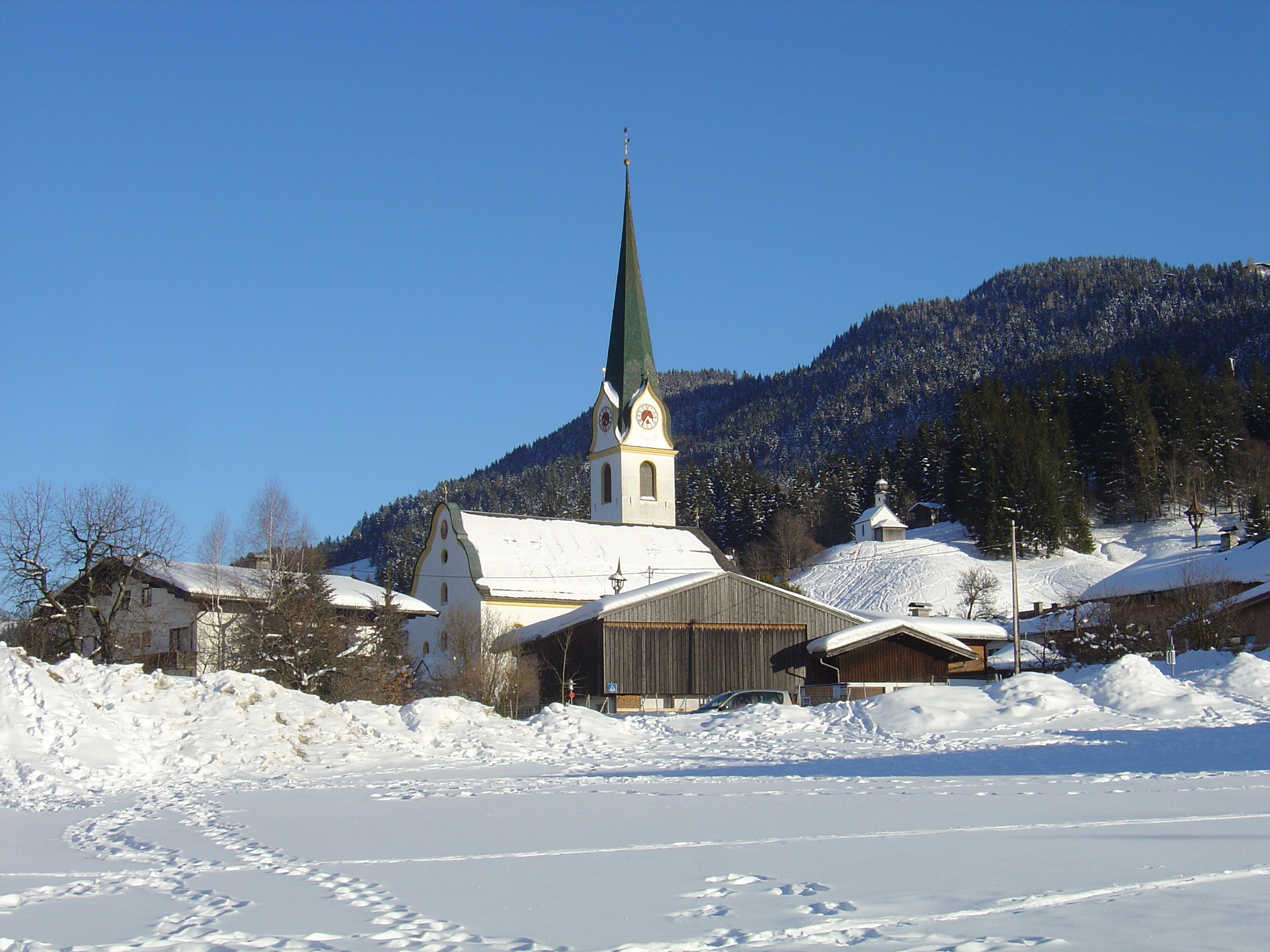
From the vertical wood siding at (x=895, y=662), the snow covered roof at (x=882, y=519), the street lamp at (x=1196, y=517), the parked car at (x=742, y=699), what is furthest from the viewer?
the snow covered roof at (x=882, y=519)

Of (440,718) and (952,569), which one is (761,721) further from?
(952,569)

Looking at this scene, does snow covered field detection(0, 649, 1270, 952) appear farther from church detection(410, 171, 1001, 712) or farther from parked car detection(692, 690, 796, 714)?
church detection(410, 171, 1001, 712)

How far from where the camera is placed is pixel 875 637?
3822 centimetres

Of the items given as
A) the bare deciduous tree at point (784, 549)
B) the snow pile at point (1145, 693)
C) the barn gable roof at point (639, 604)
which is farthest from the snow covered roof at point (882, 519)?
the snow pile at point (1145, 693)

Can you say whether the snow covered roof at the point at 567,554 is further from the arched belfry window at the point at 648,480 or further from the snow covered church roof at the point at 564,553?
the arched belfry window at the point at 648,480

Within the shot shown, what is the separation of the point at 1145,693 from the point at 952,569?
5516cm

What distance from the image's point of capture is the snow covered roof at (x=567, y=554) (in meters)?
48.0

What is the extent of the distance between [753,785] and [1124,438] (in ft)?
267

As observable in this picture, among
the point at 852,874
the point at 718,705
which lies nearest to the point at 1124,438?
the point at 718,705

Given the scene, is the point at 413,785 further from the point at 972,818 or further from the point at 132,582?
the point at 132,582

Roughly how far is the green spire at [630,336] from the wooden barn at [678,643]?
82.0 ft

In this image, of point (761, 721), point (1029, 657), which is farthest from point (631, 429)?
point (761, 721)

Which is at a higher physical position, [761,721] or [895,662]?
[895,662]

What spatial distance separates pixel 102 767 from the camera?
17.6 meters
